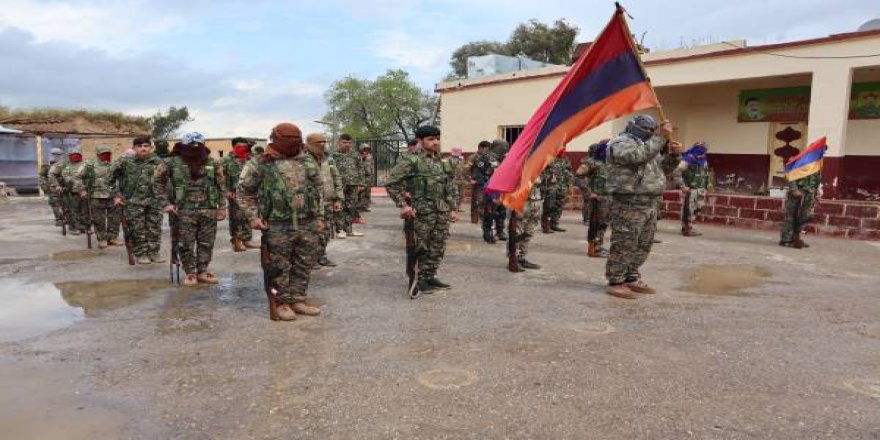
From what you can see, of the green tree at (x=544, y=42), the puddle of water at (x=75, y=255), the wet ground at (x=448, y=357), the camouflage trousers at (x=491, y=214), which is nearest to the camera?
the wet ground at (x=448, y=357)

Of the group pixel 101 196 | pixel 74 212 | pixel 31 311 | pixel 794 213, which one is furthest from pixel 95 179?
pixel 794 213

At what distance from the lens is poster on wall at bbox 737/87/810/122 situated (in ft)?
47.5

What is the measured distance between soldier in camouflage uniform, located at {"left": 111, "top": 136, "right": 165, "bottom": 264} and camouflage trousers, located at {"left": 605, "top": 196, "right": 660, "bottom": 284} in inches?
227

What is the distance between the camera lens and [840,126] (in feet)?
35.7

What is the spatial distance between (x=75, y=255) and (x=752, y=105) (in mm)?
15574

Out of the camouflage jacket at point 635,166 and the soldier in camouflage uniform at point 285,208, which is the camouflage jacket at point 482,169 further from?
the soldier in camouflage uniform at point 285,208

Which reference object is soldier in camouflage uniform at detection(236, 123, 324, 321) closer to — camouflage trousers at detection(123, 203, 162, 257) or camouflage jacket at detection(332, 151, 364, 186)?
camouflage trousers at detection(123, 203, 162, 257)

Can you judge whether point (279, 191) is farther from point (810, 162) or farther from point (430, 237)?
point (810, 162)

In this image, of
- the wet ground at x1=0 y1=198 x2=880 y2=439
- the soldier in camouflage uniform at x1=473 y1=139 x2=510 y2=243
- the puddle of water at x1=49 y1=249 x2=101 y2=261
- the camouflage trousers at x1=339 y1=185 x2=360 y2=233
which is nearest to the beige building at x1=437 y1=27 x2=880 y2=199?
the wet ground at x1=0 y1=198 x2=880 y2=439

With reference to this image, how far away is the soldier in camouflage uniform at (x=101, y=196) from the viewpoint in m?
8.99

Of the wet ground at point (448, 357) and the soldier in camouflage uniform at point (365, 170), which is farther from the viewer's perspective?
the soldier in camouflage uniform at point (365, 170)

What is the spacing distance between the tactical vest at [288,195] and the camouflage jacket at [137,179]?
10.6 ft

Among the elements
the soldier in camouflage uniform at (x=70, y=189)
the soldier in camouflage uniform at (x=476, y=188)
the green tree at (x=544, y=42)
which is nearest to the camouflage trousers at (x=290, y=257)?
the soldier in camouflage uniform at (x=476, y=188)

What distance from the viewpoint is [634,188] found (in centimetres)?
576
